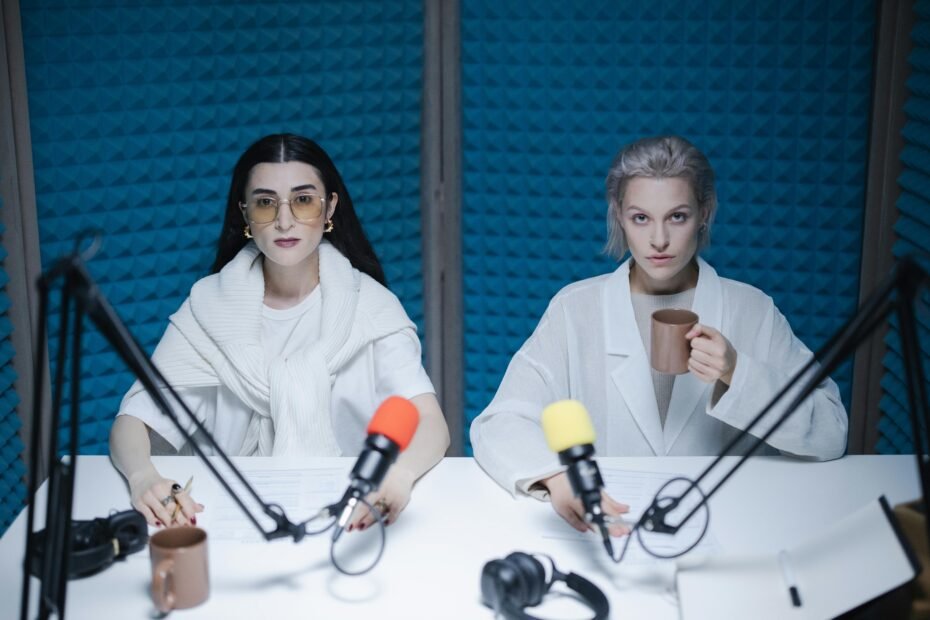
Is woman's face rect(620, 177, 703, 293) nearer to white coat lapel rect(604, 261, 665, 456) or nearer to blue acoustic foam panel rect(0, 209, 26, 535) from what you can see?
white coat lapel rect(604, 261, 665, 456)

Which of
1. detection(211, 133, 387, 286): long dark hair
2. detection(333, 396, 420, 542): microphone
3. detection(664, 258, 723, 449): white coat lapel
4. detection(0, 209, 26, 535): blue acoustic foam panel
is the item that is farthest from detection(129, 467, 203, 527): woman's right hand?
detection(664, 258, 723, 449): white coat lapel

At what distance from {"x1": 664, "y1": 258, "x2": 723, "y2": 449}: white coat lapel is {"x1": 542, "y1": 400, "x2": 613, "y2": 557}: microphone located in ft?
3.04

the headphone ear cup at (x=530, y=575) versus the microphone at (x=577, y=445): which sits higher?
the microphone at (x=577, y=445)

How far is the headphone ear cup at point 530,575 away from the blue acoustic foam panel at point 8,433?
68.7 inches

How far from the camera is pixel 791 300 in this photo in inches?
124

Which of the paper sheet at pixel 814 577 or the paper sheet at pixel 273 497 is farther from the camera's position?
the paper sheet at pixel 273 497

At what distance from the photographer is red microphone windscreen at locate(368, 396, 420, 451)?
5.15 feet

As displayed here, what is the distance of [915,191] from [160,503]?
6.86 ft

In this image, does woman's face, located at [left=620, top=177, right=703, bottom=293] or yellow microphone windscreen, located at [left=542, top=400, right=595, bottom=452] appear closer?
yellow microphone windscreen, located at [left=542, top=400, right=595, bottom=452]

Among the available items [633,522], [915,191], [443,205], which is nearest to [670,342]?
[633,522]

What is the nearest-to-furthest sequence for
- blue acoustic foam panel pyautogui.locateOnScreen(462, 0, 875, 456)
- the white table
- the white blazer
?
the white table < the white blazer < blue acoustic foam panel pyautogui.locateOnScreen(462, 0, 875, 456)

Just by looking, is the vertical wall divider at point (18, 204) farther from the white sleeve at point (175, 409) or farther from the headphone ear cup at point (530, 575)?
the headphone ear cup at point (530, 575)

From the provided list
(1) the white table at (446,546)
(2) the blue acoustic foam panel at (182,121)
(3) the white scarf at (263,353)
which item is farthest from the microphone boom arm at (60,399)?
(2) the blue acoustic foam panel at (182,121)

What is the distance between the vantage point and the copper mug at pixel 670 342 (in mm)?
2105
